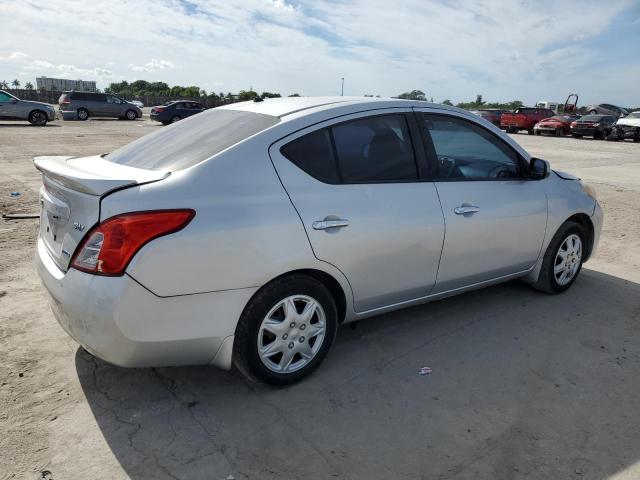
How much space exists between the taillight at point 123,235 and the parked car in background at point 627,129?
1164 inches

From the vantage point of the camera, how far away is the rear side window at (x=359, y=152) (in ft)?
9.95

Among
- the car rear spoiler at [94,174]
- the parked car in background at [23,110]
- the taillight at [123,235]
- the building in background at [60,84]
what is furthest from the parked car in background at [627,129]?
the building in background at [60,84]

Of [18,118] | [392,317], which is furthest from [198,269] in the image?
[18,118]

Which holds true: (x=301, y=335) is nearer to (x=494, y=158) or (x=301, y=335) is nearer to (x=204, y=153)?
(x=204, y=153)

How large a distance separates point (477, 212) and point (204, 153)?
6.43ft

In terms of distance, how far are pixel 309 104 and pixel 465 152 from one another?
1.32 metres

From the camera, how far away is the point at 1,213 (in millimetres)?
6895

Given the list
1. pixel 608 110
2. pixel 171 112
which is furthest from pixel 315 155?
pixel 608 110

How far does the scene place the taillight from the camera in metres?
2.45

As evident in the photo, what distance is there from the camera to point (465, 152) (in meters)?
3.94

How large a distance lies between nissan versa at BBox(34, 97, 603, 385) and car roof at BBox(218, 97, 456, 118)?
0.02 m

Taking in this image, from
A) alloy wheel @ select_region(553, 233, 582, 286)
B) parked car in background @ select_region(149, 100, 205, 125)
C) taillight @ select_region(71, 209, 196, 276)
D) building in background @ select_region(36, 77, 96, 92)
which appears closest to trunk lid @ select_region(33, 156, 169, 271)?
taillight @ select_region(71, 209, 196, 276)

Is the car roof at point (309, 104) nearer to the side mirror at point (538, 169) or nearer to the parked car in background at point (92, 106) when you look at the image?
the side mirror at point (538, 169)

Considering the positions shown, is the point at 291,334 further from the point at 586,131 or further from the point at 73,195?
the point at 586,131
